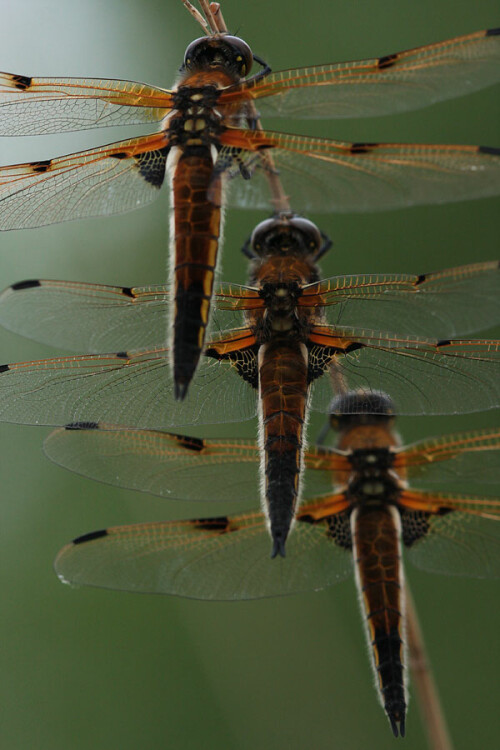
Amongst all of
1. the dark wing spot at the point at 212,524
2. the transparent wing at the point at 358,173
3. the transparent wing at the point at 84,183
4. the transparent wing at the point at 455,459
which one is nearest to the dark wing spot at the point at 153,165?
the transparent wing at the point at 84,183

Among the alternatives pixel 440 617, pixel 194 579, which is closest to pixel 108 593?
pixel 440 617

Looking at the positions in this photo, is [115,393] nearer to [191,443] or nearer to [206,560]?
[191,443]

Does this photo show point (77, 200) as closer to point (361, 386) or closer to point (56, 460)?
point (56, 460)

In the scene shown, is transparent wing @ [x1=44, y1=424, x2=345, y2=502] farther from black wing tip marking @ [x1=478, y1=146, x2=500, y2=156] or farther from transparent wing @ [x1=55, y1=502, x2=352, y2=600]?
black wing tip marking @ [x1=478, y1=146, x2=500, y2=156]

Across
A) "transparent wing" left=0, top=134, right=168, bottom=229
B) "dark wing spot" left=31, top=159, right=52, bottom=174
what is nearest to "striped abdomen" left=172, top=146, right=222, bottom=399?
"transparent wing" left=0, top=134, right=168, bottom=229

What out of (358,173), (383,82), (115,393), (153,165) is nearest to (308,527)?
(115,393)

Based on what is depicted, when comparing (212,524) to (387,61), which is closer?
(387,61)

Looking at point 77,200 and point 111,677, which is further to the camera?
point 111,677
